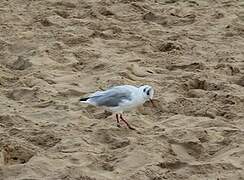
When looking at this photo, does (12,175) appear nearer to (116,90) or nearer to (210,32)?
(116,90)

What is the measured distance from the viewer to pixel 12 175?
3.44 metres

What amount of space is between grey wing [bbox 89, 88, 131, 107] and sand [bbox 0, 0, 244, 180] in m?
0.15

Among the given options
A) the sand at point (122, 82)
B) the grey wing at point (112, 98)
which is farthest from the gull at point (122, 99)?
the sand at point (122, 82)

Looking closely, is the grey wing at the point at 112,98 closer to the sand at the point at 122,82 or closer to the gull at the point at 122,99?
the gull at the point at 122,99

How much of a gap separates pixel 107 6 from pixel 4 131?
9.48 ft

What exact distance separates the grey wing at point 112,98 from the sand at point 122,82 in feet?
0.48

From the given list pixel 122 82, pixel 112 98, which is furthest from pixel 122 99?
pixel 122 82

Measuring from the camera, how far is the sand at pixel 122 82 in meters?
3.59

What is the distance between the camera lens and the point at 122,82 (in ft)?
15.7

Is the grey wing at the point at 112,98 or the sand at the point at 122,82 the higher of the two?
the grey wing at the point at 112,98

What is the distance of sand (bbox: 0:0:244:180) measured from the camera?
3586 millimetres

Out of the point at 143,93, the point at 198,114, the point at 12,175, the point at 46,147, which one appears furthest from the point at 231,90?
A: the point at 12,175

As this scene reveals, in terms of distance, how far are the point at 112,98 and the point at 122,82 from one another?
0.75 meters

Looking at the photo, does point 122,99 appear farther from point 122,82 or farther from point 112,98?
point 122,82
